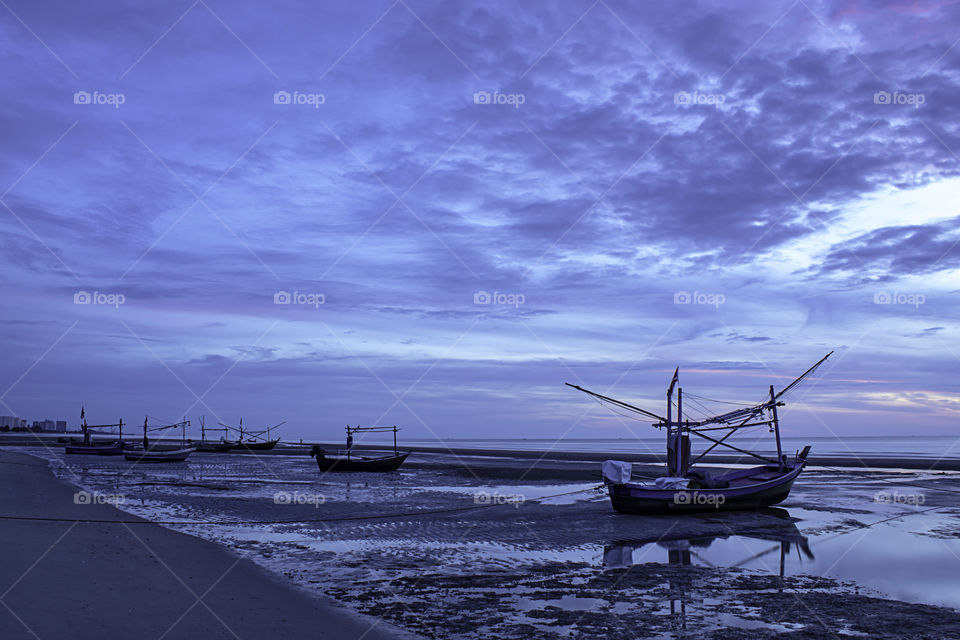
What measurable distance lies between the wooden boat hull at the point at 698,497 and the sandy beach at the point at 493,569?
56 cm

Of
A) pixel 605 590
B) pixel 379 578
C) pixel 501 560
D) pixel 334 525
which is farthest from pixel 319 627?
pixel 334 525

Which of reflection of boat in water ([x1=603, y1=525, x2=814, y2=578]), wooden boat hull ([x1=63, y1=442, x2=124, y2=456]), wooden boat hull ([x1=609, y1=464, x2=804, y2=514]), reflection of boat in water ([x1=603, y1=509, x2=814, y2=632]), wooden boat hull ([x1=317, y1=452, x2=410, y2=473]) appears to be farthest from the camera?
wooden boat hull ([x1=63, y1=442, x2=124, y2=456])

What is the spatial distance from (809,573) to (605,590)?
5562 millimetres

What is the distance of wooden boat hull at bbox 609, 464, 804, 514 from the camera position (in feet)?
87.0

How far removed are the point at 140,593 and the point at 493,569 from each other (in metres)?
7.57

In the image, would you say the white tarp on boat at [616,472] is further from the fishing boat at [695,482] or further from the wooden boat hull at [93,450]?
the wooden boat hull at [93,450]

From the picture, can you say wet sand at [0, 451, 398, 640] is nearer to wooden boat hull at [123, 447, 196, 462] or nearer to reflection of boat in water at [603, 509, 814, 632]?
reflection of boat in water at [603, 509, 814, 632]

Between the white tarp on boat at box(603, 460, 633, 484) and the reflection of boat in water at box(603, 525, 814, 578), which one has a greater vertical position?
the white tarp on boat at box(603, 460, 633, 484)

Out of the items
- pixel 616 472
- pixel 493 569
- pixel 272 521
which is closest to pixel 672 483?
pixel 616 472

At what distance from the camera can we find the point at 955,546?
20.0 m

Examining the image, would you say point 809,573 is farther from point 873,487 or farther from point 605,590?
point 873,487

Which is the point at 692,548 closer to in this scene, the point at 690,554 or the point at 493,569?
the point at 690,554

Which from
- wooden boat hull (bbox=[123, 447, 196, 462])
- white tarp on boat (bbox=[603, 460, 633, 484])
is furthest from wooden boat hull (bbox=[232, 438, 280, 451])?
white tarp on boat (bbox=[603, 460, 633, 484])

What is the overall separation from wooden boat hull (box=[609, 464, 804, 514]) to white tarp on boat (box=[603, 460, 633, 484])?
31cm
